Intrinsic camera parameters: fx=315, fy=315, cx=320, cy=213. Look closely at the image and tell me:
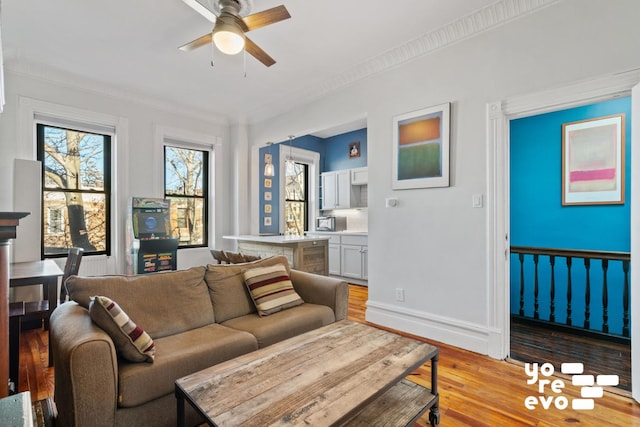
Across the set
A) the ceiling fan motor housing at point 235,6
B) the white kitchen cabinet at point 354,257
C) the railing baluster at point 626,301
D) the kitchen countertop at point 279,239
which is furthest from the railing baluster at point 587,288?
the ceiling fan motor housing at point 235,6

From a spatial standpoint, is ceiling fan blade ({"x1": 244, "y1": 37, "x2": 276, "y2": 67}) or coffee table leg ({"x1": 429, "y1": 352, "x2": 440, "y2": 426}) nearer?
coffee table leg ({"x1": 429, "y1": 352, "x2": 440, "y2": 426})

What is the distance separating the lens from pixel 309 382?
1343 millimetres

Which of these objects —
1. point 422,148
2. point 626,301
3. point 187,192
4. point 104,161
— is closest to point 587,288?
point 626,301

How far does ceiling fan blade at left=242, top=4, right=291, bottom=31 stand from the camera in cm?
208

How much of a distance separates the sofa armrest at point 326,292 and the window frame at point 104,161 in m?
3.06

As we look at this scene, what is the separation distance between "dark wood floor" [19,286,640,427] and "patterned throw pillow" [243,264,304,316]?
3.54ft

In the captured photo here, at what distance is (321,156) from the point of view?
693 cm

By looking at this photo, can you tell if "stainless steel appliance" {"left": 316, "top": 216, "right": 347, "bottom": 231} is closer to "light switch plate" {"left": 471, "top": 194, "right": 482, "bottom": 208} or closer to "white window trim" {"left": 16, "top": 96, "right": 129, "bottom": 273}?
"white window trim" {"left": 16, "top": 96, "right": 129, "bottom": 273}

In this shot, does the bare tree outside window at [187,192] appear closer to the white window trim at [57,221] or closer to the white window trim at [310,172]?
the white window trim at [57,221]

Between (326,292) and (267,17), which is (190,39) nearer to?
(267,17)

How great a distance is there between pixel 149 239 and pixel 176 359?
2.89 metres

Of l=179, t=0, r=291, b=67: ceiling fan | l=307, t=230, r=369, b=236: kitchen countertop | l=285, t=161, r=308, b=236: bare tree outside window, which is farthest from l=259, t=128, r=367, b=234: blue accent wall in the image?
l=179, t=0, r=291, b=67: ceiling fan

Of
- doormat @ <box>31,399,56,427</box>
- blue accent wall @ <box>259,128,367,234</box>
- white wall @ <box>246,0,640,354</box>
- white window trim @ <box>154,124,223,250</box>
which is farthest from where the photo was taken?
blue accent wall @ <box>259,128,367,234</box>

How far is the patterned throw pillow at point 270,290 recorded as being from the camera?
2402 millimetres
